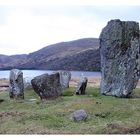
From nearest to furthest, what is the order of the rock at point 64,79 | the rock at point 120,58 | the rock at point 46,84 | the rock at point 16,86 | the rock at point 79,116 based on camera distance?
the rock at point 79,116 < the rock at point 46,84 < the rock at point 120,58 < the rock at point 16,86 < the rock at point 64,79

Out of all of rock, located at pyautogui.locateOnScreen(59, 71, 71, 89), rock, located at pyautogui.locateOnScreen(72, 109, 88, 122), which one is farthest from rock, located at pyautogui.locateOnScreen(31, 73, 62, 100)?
rock, located at pyautogui.locateOnScreen(59, 71, 71, 89)

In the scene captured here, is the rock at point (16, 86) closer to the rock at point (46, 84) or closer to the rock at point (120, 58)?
the rock at point (46, 84)

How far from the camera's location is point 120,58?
34.7 metres

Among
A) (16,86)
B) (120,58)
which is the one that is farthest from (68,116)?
(16,86)

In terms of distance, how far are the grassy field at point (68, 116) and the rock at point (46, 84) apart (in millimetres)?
847

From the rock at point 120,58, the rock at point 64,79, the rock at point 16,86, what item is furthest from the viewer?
the rock at point 64,79

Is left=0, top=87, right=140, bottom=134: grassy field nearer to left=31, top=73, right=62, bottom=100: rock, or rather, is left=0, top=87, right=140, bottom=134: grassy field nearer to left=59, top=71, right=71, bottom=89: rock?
left=31, top=73, right=62, bottom=100: rock

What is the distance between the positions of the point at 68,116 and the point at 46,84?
7246 mm

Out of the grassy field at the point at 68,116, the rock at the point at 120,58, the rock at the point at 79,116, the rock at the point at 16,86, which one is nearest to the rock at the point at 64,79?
the rock at the point at 16,86

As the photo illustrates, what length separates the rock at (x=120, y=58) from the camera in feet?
112

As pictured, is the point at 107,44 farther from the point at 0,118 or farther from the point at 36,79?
the point at 0,118

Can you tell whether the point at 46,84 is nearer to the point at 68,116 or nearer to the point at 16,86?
the point at 16,86

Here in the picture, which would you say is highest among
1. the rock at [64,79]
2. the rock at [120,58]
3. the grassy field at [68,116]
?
the rock at [120,58]
